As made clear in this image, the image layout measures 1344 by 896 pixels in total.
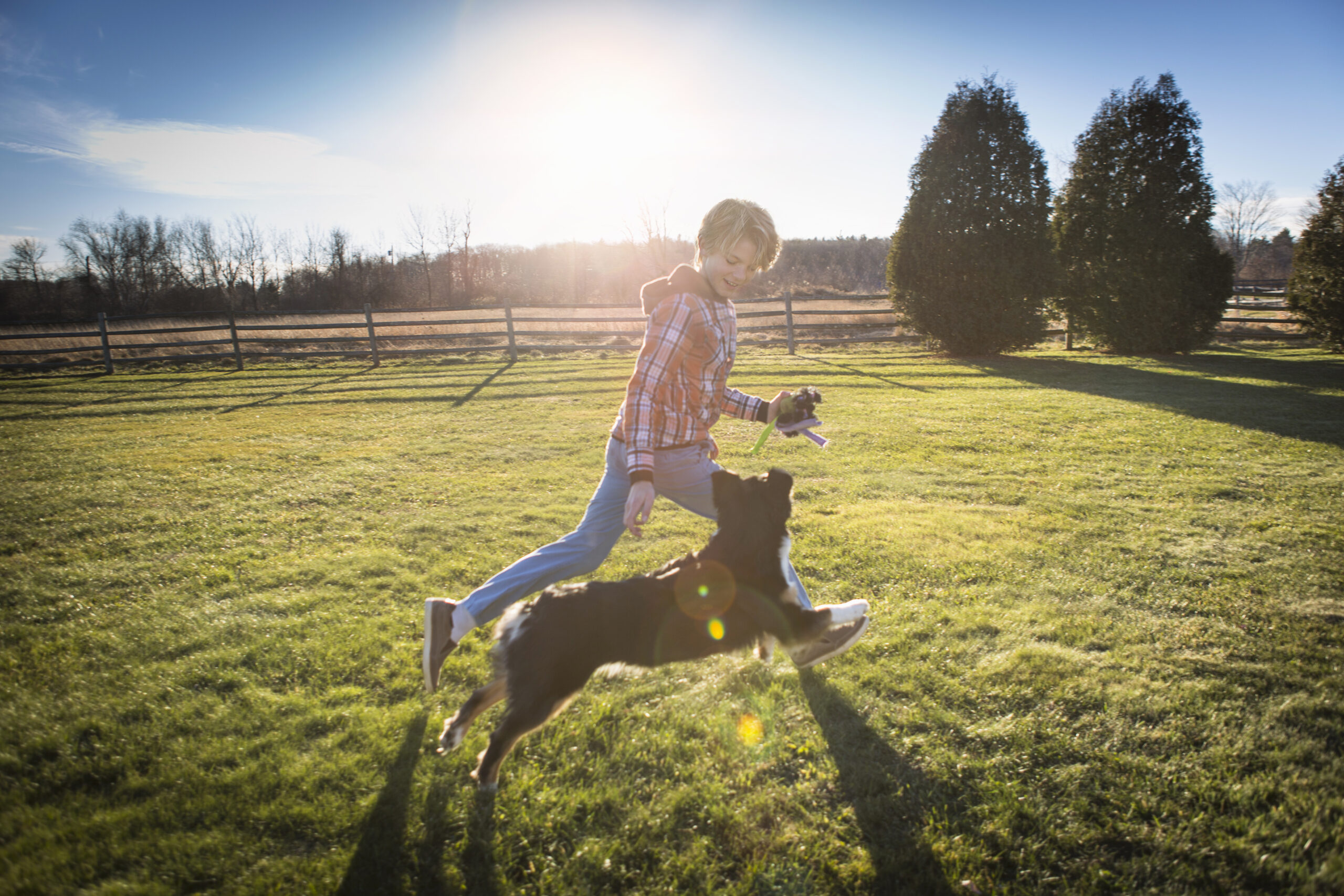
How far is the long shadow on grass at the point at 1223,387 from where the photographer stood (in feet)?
26.2

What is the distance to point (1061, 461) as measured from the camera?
6.50m

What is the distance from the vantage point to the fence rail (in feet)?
55.6

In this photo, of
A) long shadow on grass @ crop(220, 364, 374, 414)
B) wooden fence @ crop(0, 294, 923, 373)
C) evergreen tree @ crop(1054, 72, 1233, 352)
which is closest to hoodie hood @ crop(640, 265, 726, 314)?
long shadow on grass @ crop(220, 364, 374, 414)

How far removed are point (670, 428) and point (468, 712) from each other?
1432 millimetres

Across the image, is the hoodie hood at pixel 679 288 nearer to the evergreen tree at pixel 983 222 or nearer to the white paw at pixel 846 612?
the white paw at pixel 846 612

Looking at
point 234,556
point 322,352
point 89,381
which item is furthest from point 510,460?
point 89,381

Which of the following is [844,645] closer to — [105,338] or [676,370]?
[676,370]

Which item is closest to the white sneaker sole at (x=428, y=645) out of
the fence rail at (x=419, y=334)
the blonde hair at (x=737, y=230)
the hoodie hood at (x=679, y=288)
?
the hoodie hood at (x=679, y=288)

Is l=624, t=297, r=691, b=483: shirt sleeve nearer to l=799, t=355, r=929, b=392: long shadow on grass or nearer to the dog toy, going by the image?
the dog toy

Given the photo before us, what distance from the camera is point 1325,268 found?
1362 cm

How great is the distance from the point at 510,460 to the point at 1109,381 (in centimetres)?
1190

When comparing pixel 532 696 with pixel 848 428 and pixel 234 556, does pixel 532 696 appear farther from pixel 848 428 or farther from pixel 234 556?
pixel 848 428

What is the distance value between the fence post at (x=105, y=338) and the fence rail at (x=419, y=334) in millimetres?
32

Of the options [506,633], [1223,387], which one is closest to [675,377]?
[506,633]
